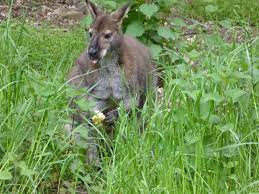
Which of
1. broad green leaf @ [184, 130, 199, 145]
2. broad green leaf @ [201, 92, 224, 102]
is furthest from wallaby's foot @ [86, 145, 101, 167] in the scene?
broad green leaf @ [201, 92, 224, 102]

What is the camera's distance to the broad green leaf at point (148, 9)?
26.4 ft

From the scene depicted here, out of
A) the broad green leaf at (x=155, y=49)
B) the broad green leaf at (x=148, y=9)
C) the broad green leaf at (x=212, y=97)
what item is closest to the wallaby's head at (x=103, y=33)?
the broad green leaf at (x=148, y=9)

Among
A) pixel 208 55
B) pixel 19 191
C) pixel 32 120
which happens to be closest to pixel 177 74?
pixel 208 55

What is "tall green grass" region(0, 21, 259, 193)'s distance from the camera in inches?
207

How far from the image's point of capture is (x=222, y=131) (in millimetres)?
5465

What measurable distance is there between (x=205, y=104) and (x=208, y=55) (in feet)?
3.70

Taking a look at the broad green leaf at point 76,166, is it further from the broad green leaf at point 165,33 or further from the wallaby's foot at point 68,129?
the broad green leaf at point 165,33

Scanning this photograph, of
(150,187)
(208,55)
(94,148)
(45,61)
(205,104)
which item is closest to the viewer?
(150,187)

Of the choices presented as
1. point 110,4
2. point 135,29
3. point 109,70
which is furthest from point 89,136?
point 135,29

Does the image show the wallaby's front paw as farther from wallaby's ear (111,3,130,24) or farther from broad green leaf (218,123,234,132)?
broad green leaf (218,123,234,132)

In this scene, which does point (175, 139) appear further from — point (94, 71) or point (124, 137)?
point (94, 71)

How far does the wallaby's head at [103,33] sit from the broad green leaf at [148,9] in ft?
3.21

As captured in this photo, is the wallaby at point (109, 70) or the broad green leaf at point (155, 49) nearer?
the wallaby at point (109, 70)

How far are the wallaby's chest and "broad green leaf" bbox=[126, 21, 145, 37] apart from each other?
1432 millimetres
